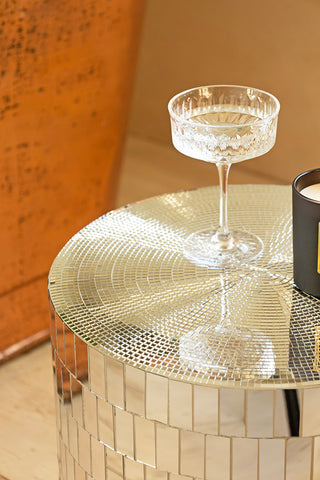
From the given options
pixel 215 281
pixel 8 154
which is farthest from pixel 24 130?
pixel 215 281

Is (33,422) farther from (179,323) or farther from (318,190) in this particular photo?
(318,190)

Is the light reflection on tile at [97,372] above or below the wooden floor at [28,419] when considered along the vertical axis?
above

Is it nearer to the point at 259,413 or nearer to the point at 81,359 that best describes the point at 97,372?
the point at 81,359

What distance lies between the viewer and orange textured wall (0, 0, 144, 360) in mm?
1581

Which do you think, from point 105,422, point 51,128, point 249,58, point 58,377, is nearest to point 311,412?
point 105,422

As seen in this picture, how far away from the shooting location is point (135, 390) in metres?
0.94

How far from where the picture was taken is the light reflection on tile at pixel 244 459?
92cm

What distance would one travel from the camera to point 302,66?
2395 millimetres

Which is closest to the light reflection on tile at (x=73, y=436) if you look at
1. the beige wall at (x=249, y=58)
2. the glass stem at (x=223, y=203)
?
the glass stem at (x=223, y=203)

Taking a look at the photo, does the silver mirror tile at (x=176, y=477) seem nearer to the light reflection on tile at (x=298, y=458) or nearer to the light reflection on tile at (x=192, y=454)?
the light reflection on tile at (x=192, y=454)

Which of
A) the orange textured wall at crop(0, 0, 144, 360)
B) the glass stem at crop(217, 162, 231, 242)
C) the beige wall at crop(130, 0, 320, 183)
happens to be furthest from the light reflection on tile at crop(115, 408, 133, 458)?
the beige wall at crop(130, 0, 320, 183)

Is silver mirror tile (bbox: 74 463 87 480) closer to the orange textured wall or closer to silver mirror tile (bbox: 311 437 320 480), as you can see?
silver mirror tile (bbox: 311 437 320 480)

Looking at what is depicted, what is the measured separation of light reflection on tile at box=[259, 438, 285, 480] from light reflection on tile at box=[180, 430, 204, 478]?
68 mm

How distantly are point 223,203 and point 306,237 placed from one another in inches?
7.1
